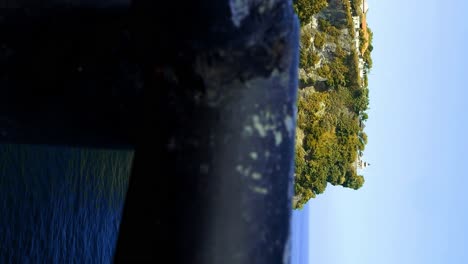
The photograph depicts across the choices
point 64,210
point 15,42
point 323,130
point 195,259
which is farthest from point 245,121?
point 323,130

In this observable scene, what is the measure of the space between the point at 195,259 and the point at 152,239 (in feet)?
0.46

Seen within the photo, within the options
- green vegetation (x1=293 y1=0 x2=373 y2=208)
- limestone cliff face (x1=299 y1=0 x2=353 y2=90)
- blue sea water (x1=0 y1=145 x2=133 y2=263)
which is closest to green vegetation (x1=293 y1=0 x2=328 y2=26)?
green vegetation (x1=293 y1=0 x2=373 y2=208)

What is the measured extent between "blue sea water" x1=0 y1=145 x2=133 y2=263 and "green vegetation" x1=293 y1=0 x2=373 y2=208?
14931mm

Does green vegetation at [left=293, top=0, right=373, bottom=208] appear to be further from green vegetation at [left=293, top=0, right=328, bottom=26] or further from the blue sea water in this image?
the blue sea water

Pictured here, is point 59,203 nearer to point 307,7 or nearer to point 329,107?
point 307,7

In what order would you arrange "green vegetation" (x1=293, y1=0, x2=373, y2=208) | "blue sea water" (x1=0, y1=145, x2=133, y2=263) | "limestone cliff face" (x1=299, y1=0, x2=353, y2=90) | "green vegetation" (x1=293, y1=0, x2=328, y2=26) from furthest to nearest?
"limestone cliff face" (x1=299, y1=0, x2=353, y2=90) < "green vegetation" (x1=293, y1=0, x2=373, y2=208) < "green vegetation" (x1=293, y1=0, x2=328, y2=26) < "blue sea water" (x1=0, y1=145, x2=133, y2=263)

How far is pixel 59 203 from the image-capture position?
40.2ft

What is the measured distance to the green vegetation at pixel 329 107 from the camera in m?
27.0

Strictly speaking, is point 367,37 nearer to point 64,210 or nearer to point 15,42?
point 64,210

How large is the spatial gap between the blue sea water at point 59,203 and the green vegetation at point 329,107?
49.0 feet

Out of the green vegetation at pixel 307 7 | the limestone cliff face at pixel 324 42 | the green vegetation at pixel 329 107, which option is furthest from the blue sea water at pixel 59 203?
the limestone cliff face at pixel 324 42

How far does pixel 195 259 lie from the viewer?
1531mm

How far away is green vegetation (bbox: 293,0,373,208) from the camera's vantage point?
27.0 meters

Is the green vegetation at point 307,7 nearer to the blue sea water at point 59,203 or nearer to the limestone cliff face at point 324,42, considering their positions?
the limestone cliff face at point 324,42
